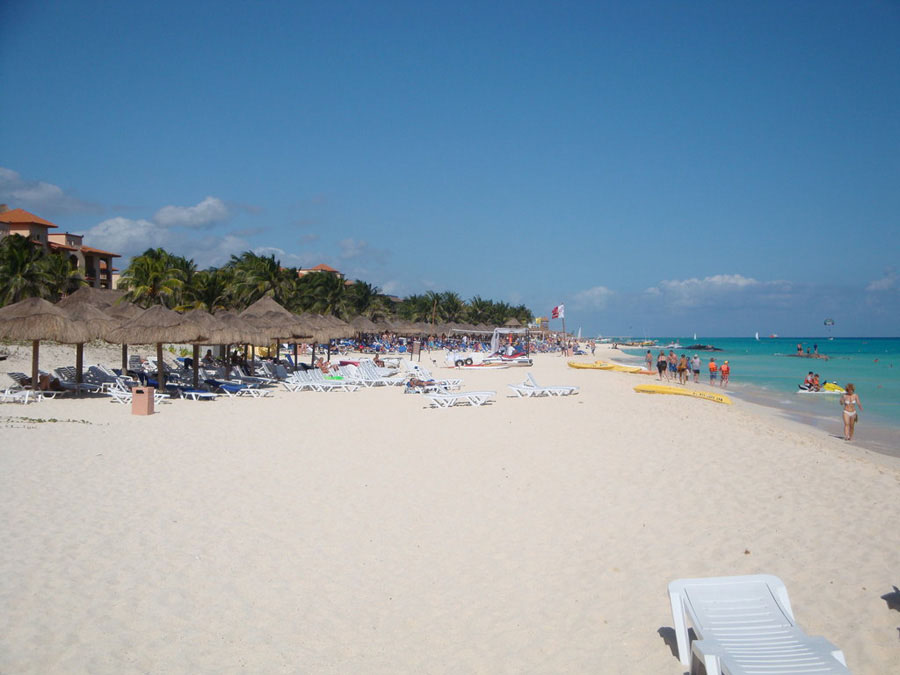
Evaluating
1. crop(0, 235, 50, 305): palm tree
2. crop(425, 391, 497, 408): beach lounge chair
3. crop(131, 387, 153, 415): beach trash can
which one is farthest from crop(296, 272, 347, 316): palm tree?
crop(131, 387, 153, 415): beach trash can

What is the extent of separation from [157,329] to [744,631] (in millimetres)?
13697

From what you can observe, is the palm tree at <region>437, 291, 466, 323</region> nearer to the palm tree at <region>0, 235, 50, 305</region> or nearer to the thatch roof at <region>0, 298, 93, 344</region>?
the palm tree at <region>0, 235, 50, 305</region>

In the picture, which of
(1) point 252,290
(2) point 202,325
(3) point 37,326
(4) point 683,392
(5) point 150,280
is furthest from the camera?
(1) point 252,290

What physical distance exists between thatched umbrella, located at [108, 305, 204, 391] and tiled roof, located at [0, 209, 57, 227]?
38520mm

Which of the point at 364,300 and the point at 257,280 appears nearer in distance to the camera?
the point at 257,280

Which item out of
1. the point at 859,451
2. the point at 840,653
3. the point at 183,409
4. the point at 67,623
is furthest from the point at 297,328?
the point at 840,653

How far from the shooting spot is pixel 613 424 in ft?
36.7

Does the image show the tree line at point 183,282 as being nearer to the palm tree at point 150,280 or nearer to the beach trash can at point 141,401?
Result: the palm tree at point 150,280

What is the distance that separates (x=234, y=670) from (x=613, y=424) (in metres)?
8.80

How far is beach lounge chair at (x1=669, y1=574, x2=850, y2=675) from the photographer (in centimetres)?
292

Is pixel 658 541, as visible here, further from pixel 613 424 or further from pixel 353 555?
pixel 613 424

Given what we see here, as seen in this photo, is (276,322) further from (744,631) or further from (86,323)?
Result: (744,631)

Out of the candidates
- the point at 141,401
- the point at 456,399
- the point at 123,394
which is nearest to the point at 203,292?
the point at 123,394

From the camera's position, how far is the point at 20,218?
4503cm
